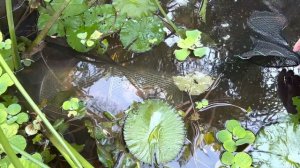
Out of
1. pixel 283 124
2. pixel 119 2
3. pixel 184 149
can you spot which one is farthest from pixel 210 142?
pixel 119 2

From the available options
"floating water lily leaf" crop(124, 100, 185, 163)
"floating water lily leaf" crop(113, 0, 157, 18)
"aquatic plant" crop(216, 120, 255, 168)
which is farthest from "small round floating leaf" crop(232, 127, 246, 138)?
→ "floating water lily leaf" crop(113, 0, 157, 18)

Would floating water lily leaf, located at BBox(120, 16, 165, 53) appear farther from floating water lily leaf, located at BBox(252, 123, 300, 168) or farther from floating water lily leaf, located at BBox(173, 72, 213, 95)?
floating water lily leaf, located at BBox(252, 123, 300, 168)

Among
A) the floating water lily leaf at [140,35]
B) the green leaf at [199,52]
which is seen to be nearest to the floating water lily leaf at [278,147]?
the green leaf at [199,52]

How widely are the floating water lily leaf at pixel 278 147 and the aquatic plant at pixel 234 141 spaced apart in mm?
32

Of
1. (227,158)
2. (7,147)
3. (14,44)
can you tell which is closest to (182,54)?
(227,158)

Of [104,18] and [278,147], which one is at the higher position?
[104,18]

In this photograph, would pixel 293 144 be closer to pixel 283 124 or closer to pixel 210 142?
pixel 283 124

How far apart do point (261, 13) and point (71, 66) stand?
77 cm

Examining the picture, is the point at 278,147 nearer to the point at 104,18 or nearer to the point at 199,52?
the point at 199,52

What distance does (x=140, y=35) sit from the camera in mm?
1700

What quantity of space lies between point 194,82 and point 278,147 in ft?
1.27

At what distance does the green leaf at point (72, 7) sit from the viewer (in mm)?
1675

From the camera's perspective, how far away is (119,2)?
5.67 feet

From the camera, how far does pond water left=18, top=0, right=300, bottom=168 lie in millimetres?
1550
